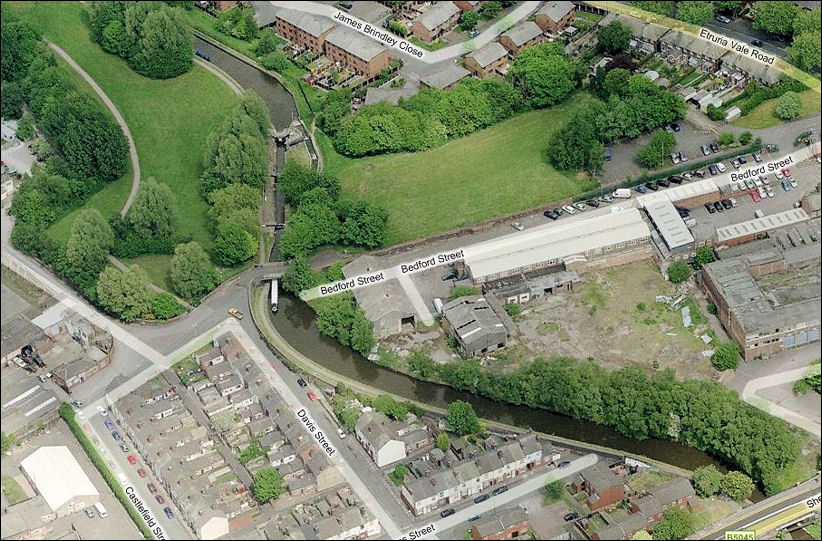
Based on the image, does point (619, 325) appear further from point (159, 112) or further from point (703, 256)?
point (159, 112)

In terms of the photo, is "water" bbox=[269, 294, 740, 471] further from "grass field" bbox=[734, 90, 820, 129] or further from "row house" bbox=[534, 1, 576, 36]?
"row house" bbox=[534, 1, 576, 36]

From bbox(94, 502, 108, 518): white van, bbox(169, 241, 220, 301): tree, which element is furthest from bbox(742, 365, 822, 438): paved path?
bbox(94, 502, 108, 518): white van

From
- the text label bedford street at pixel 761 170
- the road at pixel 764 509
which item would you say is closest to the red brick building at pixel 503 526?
the road at pixel 764 509

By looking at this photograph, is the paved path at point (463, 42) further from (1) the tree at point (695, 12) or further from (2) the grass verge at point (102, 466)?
(2) the grass verge at point (102, 466)

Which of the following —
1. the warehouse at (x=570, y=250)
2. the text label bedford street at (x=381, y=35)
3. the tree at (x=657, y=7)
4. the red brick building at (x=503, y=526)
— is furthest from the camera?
the text label bedford street at (x=381, y=35)

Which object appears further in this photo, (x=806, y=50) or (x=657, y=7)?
(x=657, y=7)

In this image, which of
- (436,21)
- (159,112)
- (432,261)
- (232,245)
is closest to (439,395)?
(432,261)
